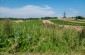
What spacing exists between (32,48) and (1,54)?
1.55m

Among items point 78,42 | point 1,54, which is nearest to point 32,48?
point 1,54

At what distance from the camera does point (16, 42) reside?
30.4ft

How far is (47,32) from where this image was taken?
1021 cm

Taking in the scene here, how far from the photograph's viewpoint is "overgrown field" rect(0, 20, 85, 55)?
8.45 metres

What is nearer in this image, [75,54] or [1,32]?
[75,54]

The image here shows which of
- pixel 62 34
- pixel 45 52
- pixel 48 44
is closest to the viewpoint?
pixel 45 52

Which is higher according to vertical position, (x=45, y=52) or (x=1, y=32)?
(x=1, y=32)

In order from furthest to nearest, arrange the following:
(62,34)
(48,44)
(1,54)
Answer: (62,34), (48,44), (1,54)

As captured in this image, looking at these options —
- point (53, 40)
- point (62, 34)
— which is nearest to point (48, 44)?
point (53, 40)

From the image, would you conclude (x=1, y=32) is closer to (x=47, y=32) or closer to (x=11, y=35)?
(x=11, y=35)

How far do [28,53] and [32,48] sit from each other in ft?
2.39

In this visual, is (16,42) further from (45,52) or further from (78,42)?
(78,42)

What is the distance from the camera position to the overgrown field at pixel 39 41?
8453 mm

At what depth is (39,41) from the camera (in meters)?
9.20
